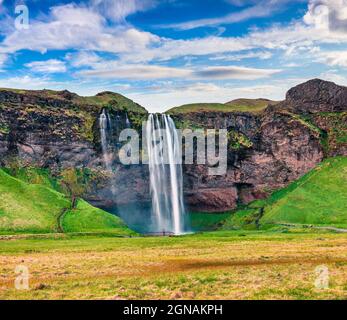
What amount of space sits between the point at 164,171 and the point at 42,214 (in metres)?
49.8

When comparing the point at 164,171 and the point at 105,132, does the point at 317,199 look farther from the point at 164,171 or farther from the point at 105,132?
the point at 105,132

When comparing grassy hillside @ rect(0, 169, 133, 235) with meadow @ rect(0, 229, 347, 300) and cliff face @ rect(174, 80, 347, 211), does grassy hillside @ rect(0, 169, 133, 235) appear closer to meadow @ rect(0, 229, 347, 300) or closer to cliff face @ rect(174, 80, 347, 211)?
cliff face @ rect(174, 80, 347, 211)

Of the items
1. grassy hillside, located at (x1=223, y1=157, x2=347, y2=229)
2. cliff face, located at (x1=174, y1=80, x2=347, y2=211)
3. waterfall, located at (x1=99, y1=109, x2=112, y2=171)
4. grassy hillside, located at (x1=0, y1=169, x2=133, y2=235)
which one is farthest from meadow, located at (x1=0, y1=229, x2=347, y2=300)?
cliff face, located at (x1=174, y1=80, x2=347, y2=211)

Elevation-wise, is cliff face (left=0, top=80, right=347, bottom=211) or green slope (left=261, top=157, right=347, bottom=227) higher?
cliff face (left=0, top=80, right=347, bottom=211)

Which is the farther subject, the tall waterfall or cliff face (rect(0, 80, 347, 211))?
cliff face (rect(0, 80, 347, 211))

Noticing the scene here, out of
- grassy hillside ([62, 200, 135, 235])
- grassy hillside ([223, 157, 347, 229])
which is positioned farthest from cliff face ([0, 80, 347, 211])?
grassy hillside ([62, 200, 135, 235])

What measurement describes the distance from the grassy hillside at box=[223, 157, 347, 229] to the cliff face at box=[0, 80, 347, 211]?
906cm

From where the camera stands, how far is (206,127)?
6850 inches

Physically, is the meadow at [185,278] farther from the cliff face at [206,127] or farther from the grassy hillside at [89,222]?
the cliff face at [206,127]

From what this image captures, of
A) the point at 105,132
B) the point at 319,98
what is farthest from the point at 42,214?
the point at 319,98

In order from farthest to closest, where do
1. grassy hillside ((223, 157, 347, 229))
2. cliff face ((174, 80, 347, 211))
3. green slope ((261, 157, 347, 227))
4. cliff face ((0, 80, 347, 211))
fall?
cliff face ((174, 80, 347, 211)) → cliff face ((0, 80, 347, 211)) → grassy hillside ((223, 157, 347, 229)) → green slope ((261, 157, 347, 227))

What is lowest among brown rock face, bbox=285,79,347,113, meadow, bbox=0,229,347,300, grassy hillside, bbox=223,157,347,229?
grassy hillside, bbox=223,157,347,229

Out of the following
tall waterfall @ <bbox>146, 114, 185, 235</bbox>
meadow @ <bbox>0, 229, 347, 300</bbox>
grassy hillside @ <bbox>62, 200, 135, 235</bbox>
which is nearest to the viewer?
meadow @ <bbox>0, 229, 347, 300</bbox>

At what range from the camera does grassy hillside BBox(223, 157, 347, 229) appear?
13162 centimetres
